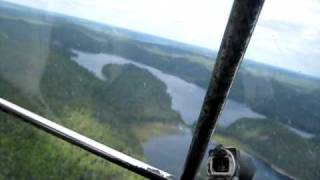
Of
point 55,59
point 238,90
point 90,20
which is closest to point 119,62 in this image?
point 55,59

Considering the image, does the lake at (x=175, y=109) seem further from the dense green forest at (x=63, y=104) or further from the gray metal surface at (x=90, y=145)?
the gray metal surface at (x=90, y=145)

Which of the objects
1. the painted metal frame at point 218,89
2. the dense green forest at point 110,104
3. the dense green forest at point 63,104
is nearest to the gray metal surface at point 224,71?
the painted metal frame at point 218,89

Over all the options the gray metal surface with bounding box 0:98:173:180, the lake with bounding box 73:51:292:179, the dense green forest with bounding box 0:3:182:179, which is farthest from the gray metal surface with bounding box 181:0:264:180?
the lake with bounding box 73:51:292:179

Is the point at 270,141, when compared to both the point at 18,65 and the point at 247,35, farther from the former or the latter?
the point at 247,35

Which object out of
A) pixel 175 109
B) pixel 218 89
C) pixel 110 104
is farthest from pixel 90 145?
pixel 110 104

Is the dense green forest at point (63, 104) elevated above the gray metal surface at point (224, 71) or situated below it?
below

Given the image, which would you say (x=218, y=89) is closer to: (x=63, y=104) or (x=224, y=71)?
(x=224, y=71)
